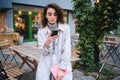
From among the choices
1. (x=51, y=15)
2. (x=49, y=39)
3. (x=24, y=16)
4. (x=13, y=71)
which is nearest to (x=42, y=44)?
(x=49, y=39)

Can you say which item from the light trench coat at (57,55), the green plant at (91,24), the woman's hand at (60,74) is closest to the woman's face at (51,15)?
the light trench coat at (57,55)

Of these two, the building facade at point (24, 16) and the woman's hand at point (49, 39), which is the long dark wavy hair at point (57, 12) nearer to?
the woman's hand at point (49, 39)

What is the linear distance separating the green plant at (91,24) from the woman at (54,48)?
13.1 ft

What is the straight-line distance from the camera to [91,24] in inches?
281

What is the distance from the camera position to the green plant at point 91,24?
22.6 feet

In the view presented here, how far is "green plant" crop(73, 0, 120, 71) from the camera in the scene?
6887mm

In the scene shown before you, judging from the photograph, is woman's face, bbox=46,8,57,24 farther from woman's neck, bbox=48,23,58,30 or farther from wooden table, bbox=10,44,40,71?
wooden table, bbox=10,44,40,71

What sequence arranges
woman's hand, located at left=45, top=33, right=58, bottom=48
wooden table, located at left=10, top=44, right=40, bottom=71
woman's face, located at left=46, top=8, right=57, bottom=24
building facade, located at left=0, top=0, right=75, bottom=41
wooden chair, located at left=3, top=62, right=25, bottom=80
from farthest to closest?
1. building facade, located at left=0, top=0, right=75, bottom=41
2. wooden table, located at left=10, top=44, right=40, bottom=71
3. wooden chair, located at left=3, top=62, right=25, bottom=80
4. woman's face, located at left=46, top=8, right=57, bottom=24
5. woman's hand, located at left=45, top=33, right=58, bottom=48

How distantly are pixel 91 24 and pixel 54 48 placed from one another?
429cm

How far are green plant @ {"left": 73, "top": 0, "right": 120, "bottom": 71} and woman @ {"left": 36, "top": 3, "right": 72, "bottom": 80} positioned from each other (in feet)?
13.1

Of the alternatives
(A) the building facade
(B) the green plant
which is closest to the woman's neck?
(B) the green plant

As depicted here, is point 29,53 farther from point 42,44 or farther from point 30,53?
point 42,44

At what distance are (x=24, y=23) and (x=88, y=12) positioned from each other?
10.7 metres

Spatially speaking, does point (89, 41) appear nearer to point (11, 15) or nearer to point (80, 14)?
point (80, 14)
